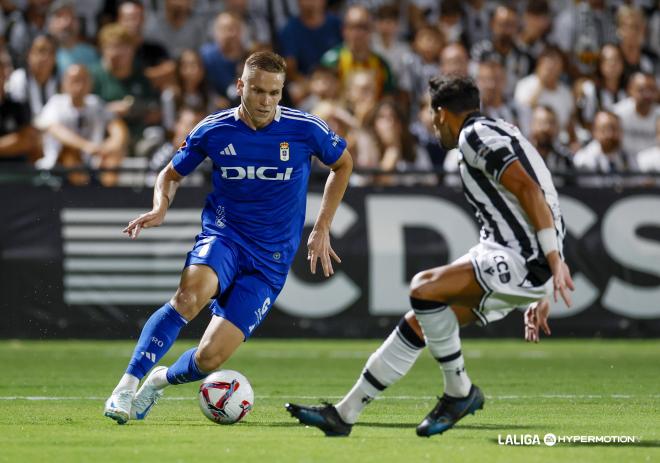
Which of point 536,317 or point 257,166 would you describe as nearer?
point 536,317

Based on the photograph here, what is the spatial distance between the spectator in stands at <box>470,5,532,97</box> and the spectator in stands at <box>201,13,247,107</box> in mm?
3268

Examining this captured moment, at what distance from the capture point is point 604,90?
1725cm

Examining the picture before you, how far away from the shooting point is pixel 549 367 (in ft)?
40.9

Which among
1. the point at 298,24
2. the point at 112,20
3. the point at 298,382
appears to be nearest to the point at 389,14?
the point at 298,24

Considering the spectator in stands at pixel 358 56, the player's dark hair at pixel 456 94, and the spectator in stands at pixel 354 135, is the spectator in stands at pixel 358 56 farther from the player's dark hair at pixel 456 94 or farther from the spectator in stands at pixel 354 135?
the player's dark hair at pixel 456 94

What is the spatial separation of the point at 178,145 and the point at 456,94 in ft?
25.7

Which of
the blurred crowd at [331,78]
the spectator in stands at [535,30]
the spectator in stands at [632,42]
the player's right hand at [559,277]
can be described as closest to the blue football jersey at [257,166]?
the player's right hand at [559,277]

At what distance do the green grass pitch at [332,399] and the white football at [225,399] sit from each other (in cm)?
9

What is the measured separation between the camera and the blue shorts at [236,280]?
328 inches

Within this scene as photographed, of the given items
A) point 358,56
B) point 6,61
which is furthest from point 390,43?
point 6,61

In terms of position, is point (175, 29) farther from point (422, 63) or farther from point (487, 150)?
point (487, 150)

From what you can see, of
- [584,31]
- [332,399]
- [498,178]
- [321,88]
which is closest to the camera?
[498,178]

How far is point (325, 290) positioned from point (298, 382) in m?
3.73

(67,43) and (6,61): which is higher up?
(67,43)
